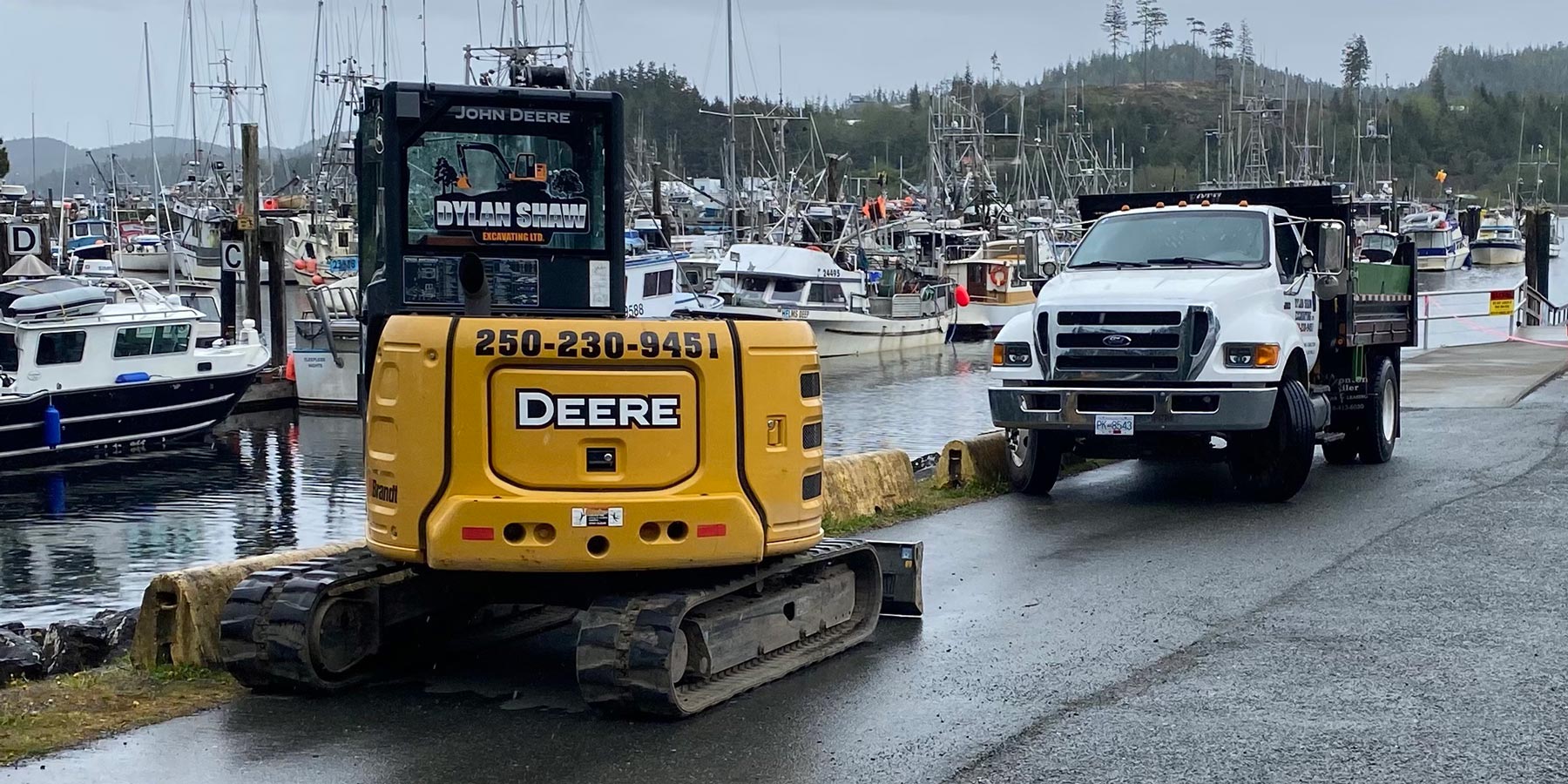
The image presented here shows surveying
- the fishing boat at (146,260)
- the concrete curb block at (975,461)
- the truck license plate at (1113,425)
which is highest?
the fishing boat at (146,260)

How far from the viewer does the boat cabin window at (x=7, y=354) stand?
3062 centimetres

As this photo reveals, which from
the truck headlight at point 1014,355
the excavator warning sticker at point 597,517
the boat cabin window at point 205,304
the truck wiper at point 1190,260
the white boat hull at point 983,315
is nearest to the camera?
the excavator warning sticker at point 597,517

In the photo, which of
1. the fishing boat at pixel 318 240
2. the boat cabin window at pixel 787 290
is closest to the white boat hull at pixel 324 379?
the boat cabin window at pixel 787 290

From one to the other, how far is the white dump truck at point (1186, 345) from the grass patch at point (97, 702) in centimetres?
814

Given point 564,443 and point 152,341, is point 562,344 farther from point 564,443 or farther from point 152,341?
point 152,341

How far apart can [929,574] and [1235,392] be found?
398cm

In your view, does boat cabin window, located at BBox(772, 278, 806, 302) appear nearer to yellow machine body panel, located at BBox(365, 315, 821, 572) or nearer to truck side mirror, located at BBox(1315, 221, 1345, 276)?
truck side mirror, located at BBox(1315, 221, 1345, 276)

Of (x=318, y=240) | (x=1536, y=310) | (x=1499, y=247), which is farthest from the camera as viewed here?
(x=1499, y=247)

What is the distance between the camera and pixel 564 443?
811 centimetres

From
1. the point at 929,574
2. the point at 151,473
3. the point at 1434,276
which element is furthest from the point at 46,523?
the point at 1434,276

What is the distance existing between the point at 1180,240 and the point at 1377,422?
3416 millimetres

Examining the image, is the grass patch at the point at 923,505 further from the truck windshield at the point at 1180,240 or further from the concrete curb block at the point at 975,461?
the truck windshield at the point at 1180,240

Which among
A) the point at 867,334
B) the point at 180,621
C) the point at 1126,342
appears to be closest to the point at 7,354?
the point at 1126,342

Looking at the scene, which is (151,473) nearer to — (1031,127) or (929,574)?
(929,574)
